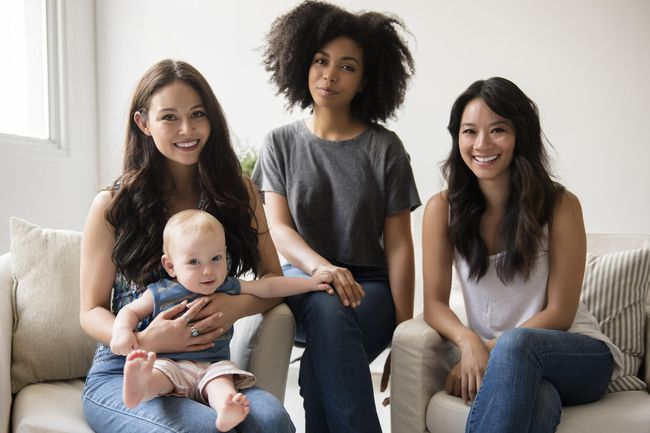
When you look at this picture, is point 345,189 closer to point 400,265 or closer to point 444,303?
point 400,265

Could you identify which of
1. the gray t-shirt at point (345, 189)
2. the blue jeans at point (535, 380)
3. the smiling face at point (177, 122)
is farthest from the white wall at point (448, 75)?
the blue jeans at point (535, 380)

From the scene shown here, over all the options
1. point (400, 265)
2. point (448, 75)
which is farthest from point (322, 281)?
point (448, 75)

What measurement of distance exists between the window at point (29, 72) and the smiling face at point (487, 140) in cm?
210

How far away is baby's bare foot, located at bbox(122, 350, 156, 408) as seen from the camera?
1324mm

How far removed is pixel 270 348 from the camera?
1675 mm

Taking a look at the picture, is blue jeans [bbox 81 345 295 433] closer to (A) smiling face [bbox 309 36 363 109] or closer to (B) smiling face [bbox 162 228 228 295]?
(B) smiling face [bbox 162 228 228 295]

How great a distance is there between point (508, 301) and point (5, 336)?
1.28 m

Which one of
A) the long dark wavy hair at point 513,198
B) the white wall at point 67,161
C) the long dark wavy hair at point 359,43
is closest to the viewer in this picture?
the long dark wavy hair at point 513,198

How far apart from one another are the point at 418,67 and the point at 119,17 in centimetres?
163

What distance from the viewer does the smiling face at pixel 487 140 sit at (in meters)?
1.85

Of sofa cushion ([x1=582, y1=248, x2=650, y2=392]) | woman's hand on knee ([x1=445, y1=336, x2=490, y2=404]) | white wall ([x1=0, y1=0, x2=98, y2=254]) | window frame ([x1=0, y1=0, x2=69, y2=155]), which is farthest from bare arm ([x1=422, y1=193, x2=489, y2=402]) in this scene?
window frame ([x1=0, y1=0, x2=69, y2=155])

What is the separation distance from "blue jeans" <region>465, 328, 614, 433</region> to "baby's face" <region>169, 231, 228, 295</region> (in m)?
0.66

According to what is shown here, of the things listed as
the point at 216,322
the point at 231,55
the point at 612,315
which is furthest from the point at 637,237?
the point at 231,55

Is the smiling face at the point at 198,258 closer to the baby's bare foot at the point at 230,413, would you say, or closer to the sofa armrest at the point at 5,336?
the baby's bare foot at the point at 230,413
